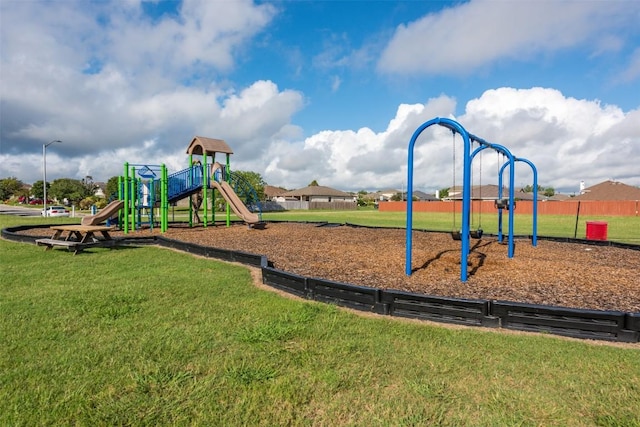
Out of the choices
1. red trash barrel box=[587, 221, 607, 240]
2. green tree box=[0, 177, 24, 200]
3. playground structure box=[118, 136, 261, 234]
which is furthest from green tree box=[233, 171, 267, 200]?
green tree box=[0, 177, 24, 200]

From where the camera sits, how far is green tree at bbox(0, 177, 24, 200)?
341 ft

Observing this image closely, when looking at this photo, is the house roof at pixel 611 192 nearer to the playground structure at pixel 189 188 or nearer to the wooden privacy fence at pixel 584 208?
the wooden privacy fence at pixel 584 208

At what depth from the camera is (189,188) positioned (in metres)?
18.2

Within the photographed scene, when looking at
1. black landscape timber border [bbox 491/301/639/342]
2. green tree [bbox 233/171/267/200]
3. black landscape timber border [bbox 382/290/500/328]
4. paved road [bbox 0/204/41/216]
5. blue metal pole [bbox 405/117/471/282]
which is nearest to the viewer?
black landscape timber border [bbox 491/301/639/342]

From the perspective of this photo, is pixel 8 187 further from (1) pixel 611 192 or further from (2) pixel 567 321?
(1) pixel 611 192

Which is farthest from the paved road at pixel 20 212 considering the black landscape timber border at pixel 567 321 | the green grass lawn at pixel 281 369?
the black landscape timber border at pixel 567 321

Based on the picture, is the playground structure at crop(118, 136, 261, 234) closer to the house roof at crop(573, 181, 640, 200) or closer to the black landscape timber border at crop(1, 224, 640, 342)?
the black landscape timber border at crop(1, 224, 640, 342)

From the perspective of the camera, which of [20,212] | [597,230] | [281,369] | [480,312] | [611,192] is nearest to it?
[281,369]

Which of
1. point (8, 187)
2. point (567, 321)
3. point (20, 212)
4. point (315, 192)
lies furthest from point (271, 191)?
point (567, 321)

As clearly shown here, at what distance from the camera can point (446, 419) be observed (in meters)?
2.58

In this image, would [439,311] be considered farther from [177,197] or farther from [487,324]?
[177,197]

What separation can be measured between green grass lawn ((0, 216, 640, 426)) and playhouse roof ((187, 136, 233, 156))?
46.3ft

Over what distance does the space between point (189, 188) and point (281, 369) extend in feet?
53.6

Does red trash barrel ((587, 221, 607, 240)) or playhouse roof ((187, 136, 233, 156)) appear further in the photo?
playhouse roof ((187, 136, 233, 156))
